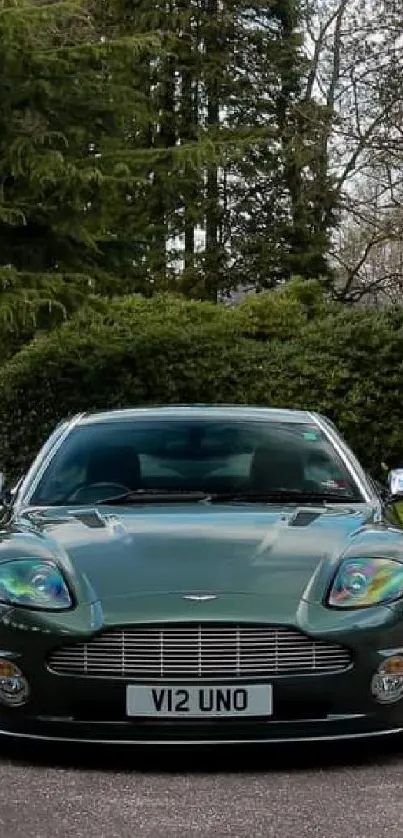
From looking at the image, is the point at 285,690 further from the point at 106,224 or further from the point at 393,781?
the point at 106,224

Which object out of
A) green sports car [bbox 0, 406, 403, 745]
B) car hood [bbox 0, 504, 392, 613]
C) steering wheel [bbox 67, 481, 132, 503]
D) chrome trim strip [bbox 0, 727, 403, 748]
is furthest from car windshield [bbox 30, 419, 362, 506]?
chrome trim strip [bbox 0, 727, 403, 748]

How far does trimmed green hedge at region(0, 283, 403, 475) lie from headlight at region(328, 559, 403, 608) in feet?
37.6

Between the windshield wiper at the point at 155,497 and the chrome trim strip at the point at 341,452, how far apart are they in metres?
0.75

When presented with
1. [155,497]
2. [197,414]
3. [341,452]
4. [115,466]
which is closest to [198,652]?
[155,497]

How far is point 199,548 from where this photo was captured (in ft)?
18.7

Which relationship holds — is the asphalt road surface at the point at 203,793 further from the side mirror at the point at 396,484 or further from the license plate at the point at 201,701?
the side mirror at the point at 396,484

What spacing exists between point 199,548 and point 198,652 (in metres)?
0.53

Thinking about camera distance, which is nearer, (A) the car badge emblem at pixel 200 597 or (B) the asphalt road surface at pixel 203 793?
(B) the asphalt road surface at pixel 203 793

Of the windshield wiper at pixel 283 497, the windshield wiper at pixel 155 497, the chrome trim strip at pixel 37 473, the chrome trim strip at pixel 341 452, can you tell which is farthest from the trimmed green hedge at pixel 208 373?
the windshield wiper at pixel 283 497

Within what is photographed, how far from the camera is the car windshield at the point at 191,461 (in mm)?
6965

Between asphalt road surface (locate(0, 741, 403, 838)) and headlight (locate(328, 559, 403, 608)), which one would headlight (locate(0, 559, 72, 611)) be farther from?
headlight (locate(328, 559, 403, 608))

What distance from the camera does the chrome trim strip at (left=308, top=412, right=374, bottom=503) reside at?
6946 mm

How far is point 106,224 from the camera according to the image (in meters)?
16.7

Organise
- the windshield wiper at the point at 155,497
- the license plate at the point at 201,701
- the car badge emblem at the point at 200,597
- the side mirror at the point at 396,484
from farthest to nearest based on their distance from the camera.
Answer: the side mirror at the point at 396,484 → the windshield wiper at the point at 155,497 → the car badge emblem at the point at 200,597 → the license plate at the point at 201,701
